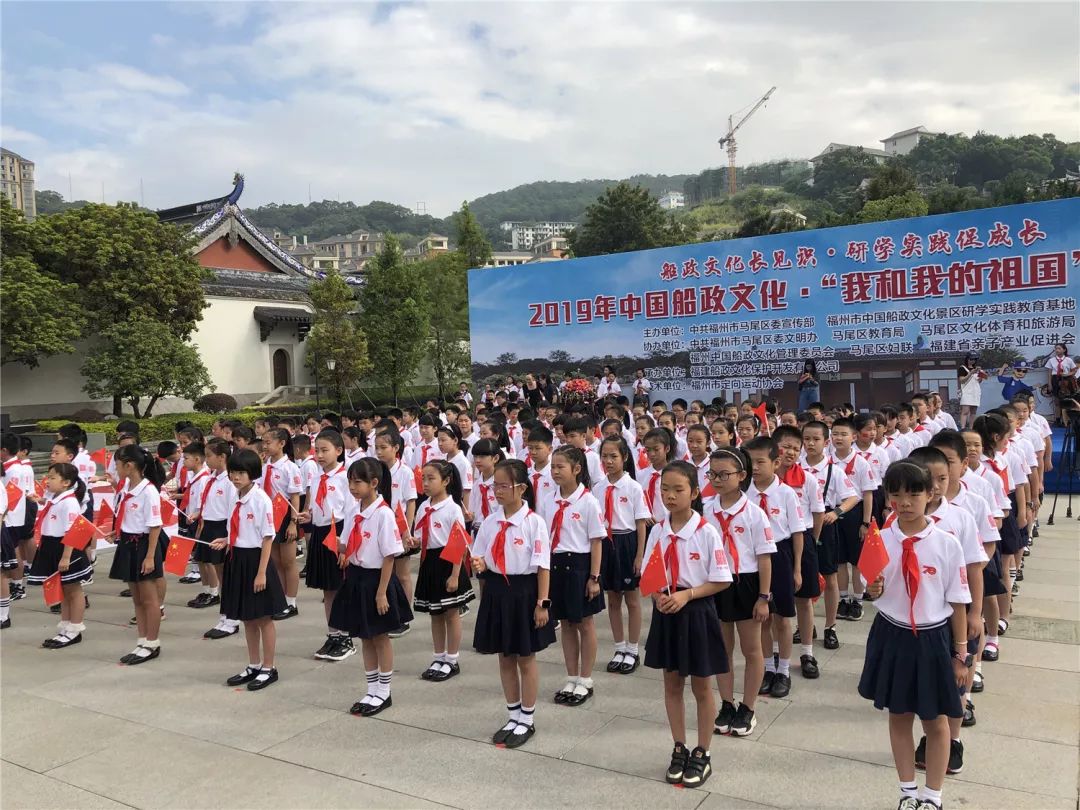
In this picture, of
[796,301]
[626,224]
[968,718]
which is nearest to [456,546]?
[968,718]

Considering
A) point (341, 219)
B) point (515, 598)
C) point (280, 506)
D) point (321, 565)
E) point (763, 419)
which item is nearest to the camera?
point (515, 598)

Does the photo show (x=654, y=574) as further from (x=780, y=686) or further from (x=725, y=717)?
(x=780, y=686)

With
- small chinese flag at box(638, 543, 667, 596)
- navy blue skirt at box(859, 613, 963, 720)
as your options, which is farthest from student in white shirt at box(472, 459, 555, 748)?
navy blue skirt at box(859, 613, 963, 720)

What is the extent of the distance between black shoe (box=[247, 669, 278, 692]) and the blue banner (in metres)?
10.1

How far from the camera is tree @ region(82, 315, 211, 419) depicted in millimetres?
17953

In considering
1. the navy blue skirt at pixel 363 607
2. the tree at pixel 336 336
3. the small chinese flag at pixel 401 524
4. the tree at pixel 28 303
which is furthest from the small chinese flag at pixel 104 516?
the tree at pixel 336 336

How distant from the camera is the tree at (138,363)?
1795 centimetres

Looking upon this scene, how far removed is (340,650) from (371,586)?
1.21m

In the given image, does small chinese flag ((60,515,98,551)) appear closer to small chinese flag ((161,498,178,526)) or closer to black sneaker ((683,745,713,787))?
small chinese flag ((161,498,178,526))

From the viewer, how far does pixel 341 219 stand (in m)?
97.7

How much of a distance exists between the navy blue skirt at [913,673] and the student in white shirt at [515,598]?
1.41 meters

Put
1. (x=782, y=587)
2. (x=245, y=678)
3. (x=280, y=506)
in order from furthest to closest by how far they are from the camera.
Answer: (x=280, y=506), (x=245, y=678), (x=782, y=587)

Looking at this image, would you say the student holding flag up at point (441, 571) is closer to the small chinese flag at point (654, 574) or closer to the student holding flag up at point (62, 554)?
the small chinese flag at point (654, 574)

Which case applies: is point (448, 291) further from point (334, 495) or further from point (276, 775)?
point (276, 775)
